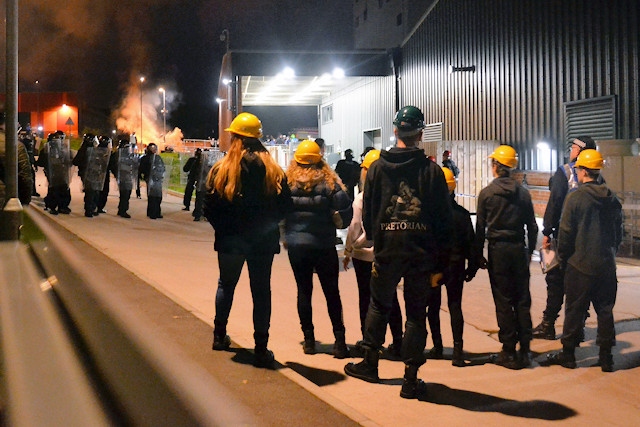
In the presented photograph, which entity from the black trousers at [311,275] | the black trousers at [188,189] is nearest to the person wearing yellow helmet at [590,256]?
the black trousers at [311,275]

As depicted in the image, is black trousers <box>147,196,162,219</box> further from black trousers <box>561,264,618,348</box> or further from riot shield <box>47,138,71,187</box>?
black trousers <box>561,264,618,348</box>

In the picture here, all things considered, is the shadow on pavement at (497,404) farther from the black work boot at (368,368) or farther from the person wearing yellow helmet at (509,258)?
the person wearing yellow helmet at (509,258)

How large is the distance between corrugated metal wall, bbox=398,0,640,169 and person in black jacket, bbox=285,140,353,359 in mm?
10857

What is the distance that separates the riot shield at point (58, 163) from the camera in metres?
15.9

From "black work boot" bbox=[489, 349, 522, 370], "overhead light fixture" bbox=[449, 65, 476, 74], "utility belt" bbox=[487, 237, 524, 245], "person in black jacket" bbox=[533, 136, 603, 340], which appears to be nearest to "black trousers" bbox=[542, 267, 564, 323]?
"person in black jacket" bbox=[533, 136, 603, 340]

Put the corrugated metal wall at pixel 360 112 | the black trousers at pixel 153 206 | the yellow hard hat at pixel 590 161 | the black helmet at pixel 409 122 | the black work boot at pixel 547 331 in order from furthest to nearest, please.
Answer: the corrugated metal wall at pixel 360 112 < the black trousers at pixel 153 206 < the black work boot at pixel 547 331 < the yellow hard hat at pixel 590 161 < the black helmet at pixel 409 122

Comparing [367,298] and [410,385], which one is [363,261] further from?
[410,385]

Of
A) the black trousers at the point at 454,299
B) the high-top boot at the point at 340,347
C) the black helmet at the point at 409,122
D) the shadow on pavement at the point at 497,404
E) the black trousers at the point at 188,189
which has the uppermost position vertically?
the black helmet at the point at 409,122

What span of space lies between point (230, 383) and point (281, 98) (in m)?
33.7

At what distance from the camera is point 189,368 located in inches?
75.3

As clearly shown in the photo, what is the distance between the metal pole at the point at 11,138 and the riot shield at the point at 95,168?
545 centimetres

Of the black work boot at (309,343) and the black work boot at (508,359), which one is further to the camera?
the black work boot at (309,343)

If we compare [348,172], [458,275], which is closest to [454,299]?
[458,275]

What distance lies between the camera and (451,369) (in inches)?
237
